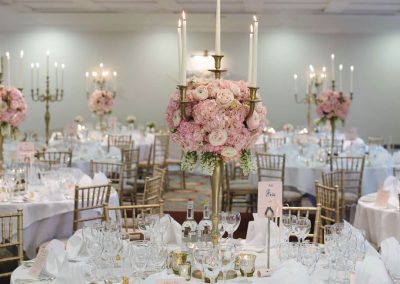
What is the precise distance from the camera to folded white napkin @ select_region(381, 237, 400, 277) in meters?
3.10

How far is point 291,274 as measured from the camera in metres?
2.66

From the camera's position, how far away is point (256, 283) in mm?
2869

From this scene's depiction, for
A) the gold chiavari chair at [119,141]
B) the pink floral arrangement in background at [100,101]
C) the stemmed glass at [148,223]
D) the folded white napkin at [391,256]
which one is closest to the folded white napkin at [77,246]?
the stemmed glass at [148,223]

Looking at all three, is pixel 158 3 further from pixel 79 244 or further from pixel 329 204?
pixel 79 244

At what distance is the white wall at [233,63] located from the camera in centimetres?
1355

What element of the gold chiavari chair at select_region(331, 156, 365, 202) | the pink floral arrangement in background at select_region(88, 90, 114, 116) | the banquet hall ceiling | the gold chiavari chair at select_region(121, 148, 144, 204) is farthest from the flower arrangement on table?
the banquet hall ceiling

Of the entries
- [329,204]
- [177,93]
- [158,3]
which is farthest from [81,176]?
[158,3]

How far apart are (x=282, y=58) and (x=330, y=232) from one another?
10.8 meters

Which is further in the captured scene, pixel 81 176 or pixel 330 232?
pixel 81 176

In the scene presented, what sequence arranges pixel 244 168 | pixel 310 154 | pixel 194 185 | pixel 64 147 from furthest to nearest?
1. pixel 194 185
2. pixel 64 147
3. pixel 310 154
4. pixel 244 168

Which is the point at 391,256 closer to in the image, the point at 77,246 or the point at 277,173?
the point at 77,246

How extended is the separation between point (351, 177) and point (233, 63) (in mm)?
6793

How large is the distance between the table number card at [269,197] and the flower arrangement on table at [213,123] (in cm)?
26

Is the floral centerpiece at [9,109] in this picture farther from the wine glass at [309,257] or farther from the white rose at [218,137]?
the wine glass at [309,257]
